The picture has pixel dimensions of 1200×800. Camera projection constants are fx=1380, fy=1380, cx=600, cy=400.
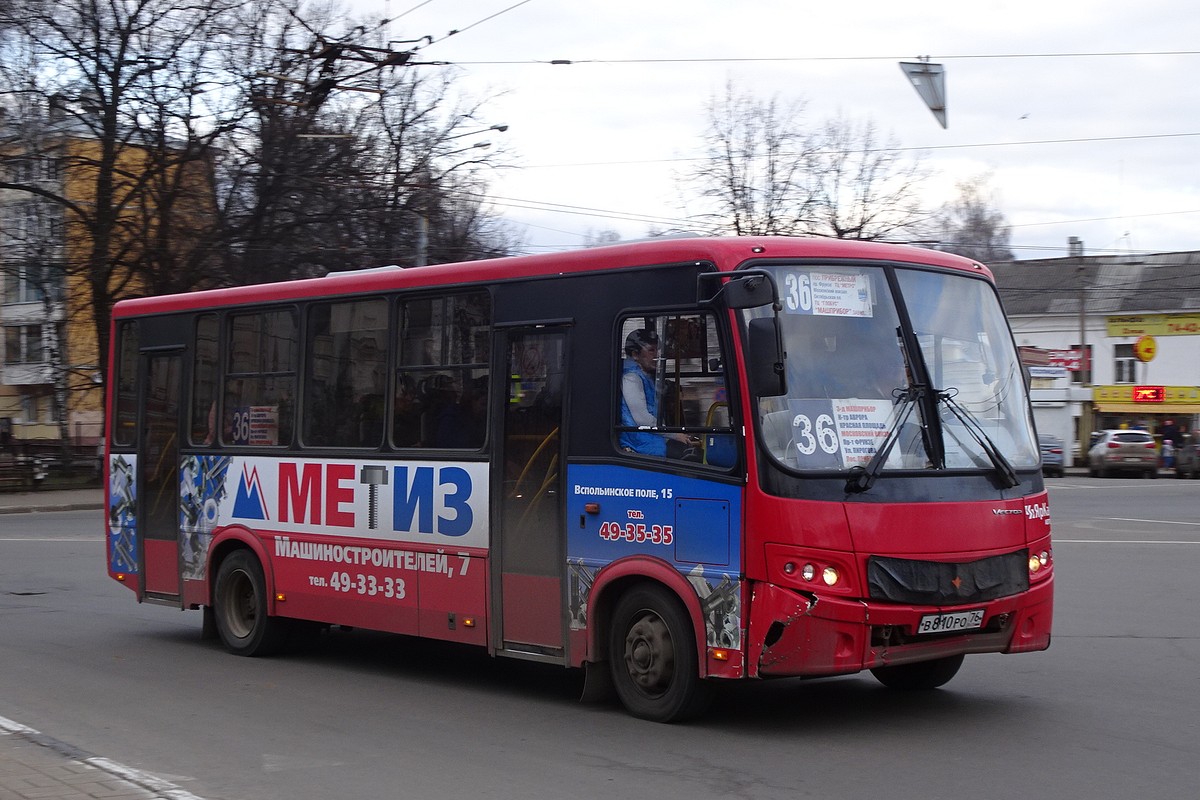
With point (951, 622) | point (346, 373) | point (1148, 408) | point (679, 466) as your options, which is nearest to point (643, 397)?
point (679, 466)

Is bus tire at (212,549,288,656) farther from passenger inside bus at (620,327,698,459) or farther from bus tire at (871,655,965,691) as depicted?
bus tire at (871,655,965,691)

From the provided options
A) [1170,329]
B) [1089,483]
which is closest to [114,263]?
[1089,483]

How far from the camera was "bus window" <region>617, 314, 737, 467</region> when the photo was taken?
307 inches

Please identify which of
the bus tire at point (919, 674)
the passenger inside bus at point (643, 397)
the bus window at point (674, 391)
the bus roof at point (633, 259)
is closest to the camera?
the bus window at point (674, 391)

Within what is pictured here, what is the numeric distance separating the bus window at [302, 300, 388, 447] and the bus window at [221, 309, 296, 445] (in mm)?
302

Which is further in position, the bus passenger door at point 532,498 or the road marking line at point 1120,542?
the road marking line at point 1120,542

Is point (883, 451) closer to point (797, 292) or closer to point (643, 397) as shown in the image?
point (797, 292)

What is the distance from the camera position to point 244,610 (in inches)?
461

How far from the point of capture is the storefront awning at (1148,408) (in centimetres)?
→ 6379

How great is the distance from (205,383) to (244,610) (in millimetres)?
2026

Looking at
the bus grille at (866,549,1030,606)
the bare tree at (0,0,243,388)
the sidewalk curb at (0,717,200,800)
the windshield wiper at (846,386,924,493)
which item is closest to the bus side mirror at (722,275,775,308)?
the windshield wiper at (846,386,924,493)

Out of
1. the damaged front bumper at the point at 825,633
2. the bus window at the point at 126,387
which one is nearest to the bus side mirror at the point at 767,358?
the damaged front bumper at the point at 825,633

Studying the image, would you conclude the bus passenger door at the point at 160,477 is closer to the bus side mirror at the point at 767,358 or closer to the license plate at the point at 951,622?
the bus side mirror at the point at 767,358

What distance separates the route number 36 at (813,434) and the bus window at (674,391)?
14.4 inches
